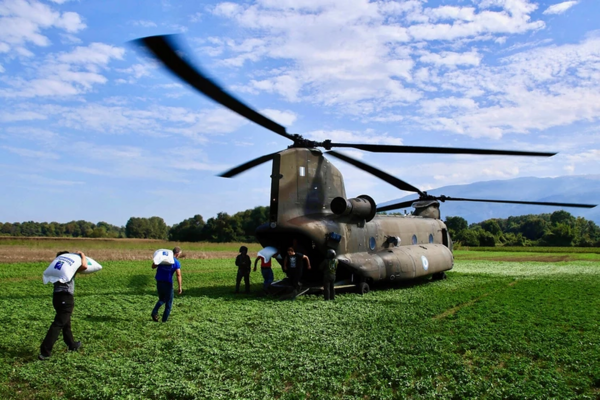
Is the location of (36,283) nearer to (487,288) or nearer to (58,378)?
(58,378)

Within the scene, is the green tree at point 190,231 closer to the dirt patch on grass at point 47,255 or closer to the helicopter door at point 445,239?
the dirt patch on grass at point 47,255

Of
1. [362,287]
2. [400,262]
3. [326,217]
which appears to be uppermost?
[326,217]

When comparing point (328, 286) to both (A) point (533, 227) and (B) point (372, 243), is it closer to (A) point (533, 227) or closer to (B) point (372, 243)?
(B) point (372, 243)

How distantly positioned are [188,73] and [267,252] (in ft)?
24.6

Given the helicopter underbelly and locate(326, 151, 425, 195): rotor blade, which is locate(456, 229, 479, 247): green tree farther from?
locate(326, 151, 425, 195): rotor blade

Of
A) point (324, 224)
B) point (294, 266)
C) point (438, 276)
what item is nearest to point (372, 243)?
point (324, 224)

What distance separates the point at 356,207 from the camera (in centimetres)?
1481

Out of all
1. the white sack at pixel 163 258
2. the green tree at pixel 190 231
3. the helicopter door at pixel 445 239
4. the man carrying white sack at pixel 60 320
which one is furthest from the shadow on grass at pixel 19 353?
the green tree at pixel 190 231

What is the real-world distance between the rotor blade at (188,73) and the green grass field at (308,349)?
4.91 metres

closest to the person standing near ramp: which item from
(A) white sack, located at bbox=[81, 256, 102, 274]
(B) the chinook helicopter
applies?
(B) the chinook helicopter

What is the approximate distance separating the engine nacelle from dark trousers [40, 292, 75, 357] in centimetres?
880

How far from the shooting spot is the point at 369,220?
51.0 ft

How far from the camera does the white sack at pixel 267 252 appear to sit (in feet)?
45.4

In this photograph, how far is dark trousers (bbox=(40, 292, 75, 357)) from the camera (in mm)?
7184
